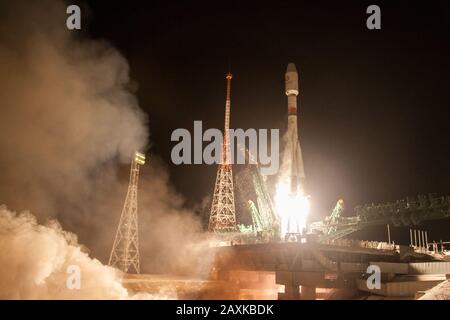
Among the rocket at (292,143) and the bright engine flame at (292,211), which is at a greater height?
the rocket at (292,143)

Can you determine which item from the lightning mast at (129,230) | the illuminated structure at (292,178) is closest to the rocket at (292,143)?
the illuminated structure at (292,178)

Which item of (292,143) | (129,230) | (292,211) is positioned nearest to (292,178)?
(292,211)

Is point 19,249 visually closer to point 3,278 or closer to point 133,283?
point 3,278

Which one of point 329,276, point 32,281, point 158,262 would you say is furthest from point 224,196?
point 32,281

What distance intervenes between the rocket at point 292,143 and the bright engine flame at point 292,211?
2.61 ft

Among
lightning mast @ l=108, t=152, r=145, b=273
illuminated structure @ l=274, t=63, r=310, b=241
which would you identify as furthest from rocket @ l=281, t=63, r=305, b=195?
lightning mast @ l=108, t=152, r=145, b=273

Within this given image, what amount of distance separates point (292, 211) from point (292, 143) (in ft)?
21.5

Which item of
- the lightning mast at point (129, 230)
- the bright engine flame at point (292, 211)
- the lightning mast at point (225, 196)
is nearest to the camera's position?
the bright engine flame at point (292, 211)

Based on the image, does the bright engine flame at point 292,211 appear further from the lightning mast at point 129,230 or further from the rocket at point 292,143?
the lightning mast at point 129,230

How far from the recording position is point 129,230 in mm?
41969

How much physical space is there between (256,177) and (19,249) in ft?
116

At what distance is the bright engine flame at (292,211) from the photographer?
40.8 meters

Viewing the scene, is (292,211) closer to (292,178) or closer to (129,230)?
(292,178)

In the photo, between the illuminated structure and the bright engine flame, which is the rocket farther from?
the bright engine flame
